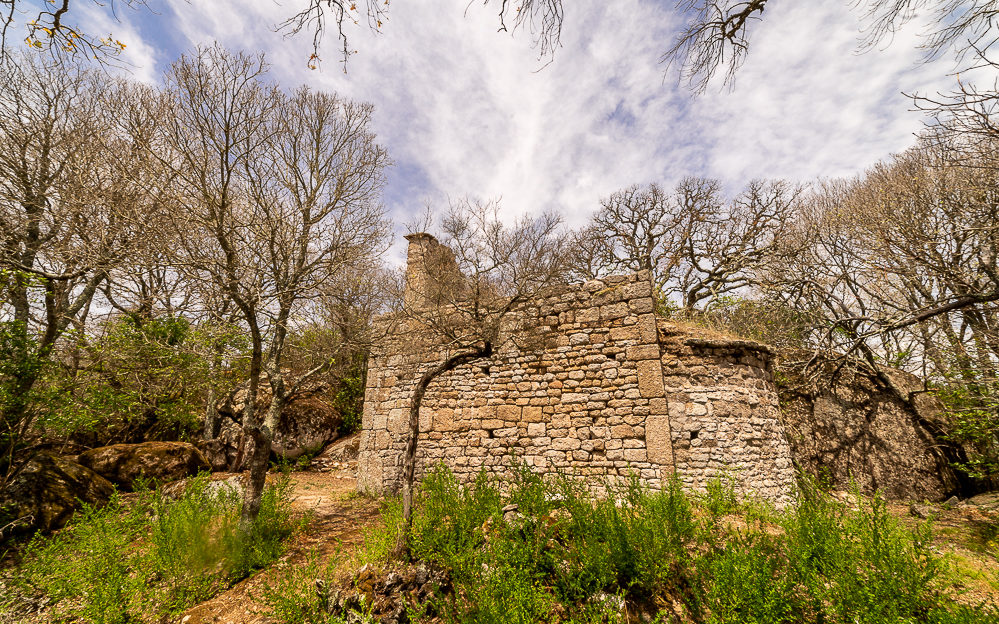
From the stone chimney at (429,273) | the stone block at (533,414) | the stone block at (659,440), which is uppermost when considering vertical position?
the stone chimney at (429,273)

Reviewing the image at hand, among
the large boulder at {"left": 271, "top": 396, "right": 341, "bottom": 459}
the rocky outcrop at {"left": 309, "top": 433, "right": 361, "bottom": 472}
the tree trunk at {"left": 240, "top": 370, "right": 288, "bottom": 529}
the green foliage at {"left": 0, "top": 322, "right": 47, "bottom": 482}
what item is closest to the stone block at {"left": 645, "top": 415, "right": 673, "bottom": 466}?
the tree trunk at {"left": 240, "top": 370, "right": 288, "bottom": 529}

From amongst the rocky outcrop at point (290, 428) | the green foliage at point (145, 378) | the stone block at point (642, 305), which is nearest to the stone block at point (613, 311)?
the stone block at point (642, 305)

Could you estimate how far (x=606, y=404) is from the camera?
270 inches

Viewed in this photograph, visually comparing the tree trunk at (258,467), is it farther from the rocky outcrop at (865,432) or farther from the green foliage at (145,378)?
the rocky outcrop at (865,432)

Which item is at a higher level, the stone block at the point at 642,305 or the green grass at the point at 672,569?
the stone block at the point at 642,305

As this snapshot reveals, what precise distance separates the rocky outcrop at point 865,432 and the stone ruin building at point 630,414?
2 centimetres

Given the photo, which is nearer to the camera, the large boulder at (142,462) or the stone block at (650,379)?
the stone block at (650,379)

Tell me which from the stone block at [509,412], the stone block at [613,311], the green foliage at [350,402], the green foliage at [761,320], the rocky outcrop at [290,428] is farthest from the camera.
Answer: the green foliage at [350,402]

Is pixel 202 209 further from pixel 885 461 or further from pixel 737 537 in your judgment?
pixel 885 461

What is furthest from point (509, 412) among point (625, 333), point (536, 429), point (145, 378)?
point (145, 378)

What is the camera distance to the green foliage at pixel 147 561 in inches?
155

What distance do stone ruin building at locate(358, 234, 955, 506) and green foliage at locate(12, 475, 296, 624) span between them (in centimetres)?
350

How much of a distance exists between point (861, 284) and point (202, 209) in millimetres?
14942

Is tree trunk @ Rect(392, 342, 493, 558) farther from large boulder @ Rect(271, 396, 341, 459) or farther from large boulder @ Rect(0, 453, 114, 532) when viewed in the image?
large boulder @ Rect(271, 396, 341, 459)
